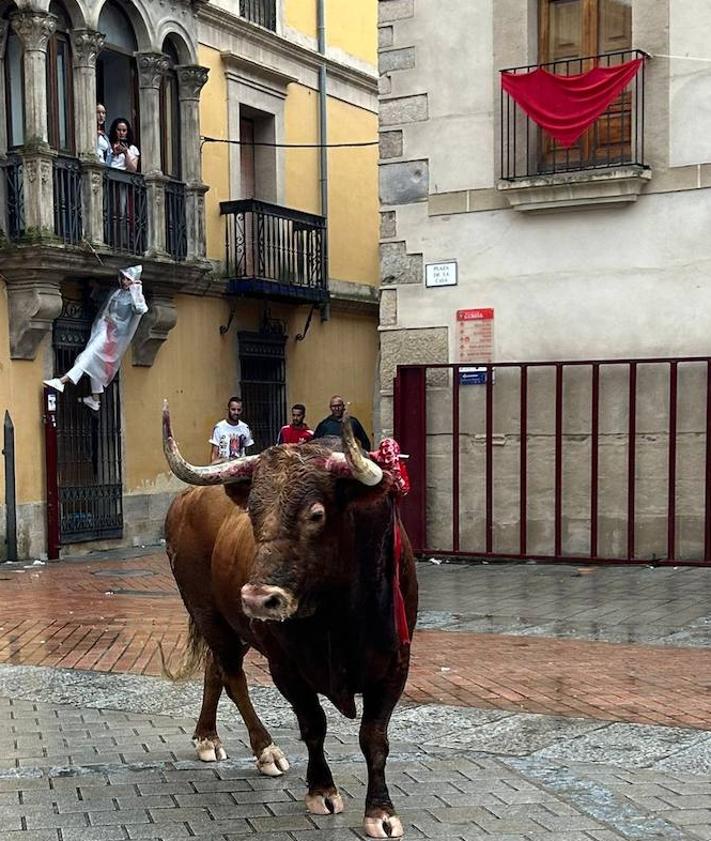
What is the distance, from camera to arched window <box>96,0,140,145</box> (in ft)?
53.5

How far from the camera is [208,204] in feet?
59.6

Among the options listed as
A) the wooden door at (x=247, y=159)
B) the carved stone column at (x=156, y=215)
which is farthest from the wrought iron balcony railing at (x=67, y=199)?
the wooden door at (x=247, y=159)

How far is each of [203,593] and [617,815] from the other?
209cm

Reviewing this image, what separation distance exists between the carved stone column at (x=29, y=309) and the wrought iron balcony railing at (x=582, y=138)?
5872 mm

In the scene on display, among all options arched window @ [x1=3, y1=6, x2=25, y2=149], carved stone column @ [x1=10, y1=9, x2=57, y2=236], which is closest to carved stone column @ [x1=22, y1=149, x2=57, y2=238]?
carved stone column @ [x1=10, y1=9, x2=57, y2=236]

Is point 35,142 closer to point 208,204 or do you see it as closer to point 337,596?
point 208,204

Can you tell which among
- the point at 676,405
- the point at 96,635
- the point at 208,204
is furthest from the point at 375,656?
the point at 208,204

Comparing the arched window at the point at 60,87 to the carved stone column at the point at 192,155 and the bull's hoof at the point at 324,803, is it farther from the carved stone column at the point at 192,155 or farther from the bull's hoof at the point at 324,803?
the bull's hoof at the point at 324,803

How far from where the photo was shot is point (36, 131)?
1441cm

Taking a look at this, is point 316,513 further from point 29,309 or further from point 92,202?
point 92,202

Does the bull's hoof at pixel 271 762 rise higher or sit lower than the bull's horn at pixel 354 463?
lower

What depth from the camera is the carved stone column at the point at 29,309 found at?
14.7 metres

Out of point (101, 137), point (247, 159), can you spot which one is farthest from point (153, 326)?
point (247, 159)

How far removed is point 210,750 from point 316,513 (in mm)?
1956
